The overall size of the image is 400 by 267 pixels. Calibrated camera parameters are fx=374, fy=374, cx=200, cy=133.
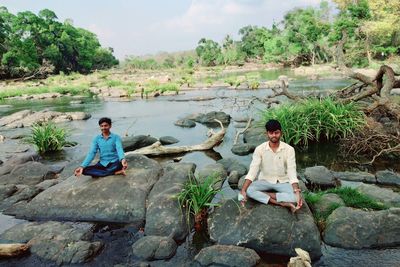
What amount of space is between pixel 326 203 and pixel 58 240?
4.42 metres

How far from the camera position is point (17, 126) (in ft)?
60.5

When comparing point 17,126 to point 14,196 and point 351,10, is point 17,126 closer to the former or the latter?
point 14,196

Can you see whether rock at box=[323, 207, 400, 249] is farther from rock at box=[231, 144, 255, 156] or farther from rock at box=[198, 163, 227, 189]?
rock at box=[231, 144, 255, 156]

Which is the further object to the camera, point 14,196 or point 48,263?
point 14,196

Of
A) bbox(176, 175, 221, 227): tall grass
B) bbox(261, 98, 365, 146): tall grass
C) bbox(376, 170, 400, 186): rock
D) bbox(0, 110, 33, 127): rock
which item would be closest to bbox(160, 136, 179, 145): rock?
bbox(261, 98, 365, 146): tall grass

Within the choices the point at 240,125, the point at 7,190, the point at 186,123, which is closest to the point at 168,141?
the point at 186,123

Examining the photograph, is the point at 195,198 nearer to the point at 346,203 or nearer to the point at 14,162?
the point at 346,203

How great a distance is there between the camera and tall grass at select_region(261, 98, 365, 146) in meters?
11.4

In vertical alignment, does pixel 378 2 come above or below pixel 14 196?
above

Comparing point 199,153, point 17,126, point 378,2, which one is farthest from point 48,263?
point 378,2

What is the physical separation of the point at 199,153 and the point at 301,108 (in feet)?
11.8

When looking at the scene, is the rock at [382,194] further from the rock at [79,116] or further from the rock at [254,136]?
the rock at [79,116]

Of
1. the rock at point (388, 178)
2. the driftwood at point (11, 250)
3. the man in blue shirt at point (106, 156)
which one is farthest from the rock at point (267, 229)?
the rock at point (388, 178)

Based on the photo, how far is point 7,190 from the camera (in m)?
7.98
